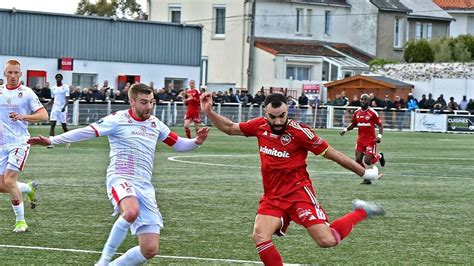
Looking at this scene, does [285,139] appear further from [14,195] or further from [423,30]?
[423,30]

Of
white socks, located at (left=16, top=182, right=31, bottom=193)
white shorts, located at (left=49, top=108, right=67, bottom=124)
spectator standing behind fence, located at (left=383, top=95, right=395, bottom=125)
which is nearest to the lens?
white socks, located at (left=16, top=182, right=31, bottom=193)

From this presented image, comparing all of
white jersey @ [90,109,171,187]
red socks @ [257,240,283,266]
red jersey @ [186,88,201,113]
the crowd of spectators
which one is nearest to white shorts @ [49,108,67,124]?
red jersey @ [186,88,201,113]

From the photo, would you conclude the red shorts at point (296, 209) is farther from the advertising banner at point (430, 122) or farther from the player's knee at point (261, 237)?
the advertising banner at point (430, 122)

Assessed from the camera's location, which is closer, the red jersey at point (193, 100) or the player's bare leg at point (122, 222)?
the player's bare leg at point (122, 222)

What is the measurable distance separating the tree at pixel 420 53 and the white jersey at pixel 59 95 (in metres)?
48.4

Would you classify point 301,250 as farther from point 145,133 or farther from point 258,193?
point 258,193

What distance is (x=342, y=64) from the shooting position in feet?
251

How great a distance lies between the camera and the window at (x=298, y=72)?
76.0m

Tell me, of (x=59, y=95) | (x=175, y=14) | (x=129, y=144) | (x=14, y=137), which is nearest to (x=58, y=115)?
(x=59, y=95)

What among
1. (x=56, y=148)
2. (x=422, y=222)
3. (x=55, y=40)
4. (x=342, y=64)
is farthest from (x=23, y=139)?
(x=342, y=64)

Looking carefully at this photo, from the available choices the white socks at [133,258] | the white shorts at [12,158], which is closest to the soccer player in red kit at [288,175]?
the white socks at [133,258]

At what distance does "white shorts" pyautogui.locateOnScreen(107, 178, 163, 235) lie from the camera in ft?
35.2

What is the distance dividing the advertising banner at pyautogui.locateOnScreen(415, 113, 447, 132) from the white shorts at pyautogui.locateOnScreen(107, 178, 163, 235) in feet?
148

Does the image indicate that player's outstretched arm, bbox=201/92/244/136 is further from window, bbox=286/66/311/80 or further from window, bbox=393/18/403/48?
Result: window, bbox=393/18/403/48
